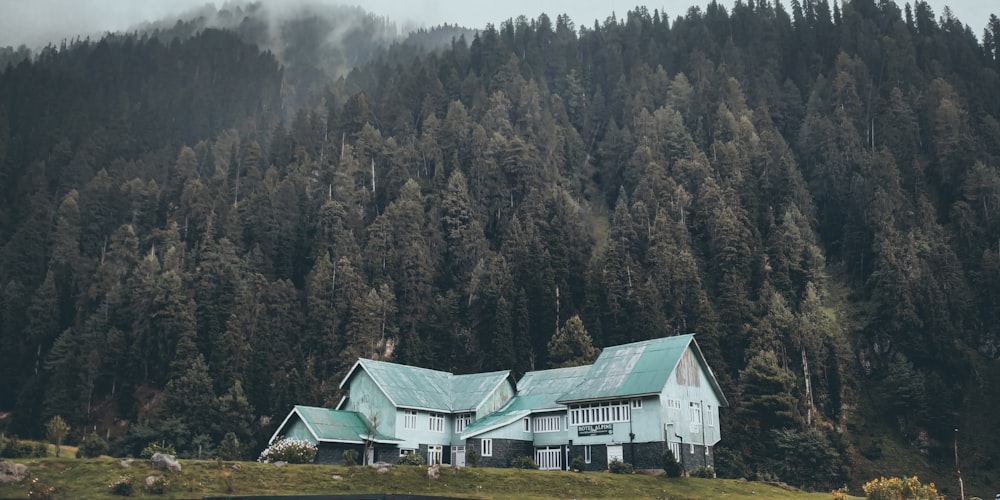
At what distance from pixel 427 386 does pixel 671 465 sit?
2457 cm

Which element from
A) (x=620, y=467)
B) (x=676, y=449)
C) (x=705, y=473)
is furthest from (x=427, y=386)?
(x=705, y=473)

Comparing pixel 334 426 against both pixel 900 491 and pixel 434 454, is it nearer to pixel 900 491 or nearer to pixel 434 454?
pixel 434 454

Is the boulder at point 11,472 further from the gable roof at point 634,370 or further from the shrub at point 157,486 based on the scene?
the gable roof at point 634,370

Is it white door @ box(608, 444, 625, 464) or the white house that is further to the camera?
white door @ box(608, 444, 625, 464)

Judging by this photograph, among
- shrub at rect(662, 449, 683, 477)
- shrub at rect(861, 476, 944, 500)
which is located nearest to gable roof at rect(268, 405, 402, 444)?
shrub at rect(662, 449, 683, 477)

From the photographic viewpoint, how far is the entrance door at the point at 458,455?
74438mm

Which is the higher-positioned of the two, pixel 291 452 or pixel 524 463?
pixel 291 452

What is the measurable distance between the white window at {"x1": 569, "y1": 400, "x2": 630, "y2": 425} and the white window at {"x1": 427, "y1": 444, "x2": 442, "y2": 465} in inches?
480

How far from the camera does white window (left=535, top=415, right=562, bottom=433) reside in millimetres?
73500

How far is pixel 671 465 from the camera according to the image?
6369 cm

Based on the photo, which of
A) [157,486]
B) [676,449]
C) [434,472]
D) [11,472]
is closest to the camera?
[11,472]

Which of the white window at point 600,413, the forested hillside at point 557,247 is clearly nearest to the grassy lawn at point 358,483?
the white window at point 600,413

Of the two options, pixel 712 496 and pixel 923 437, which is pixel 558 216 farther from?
pixel 712 496

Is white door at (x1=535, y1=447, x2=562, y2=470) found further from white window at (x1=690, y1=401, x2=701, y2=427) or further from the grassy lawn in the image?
white window at (x1=690, y1=401, x2=701, y2=427)
